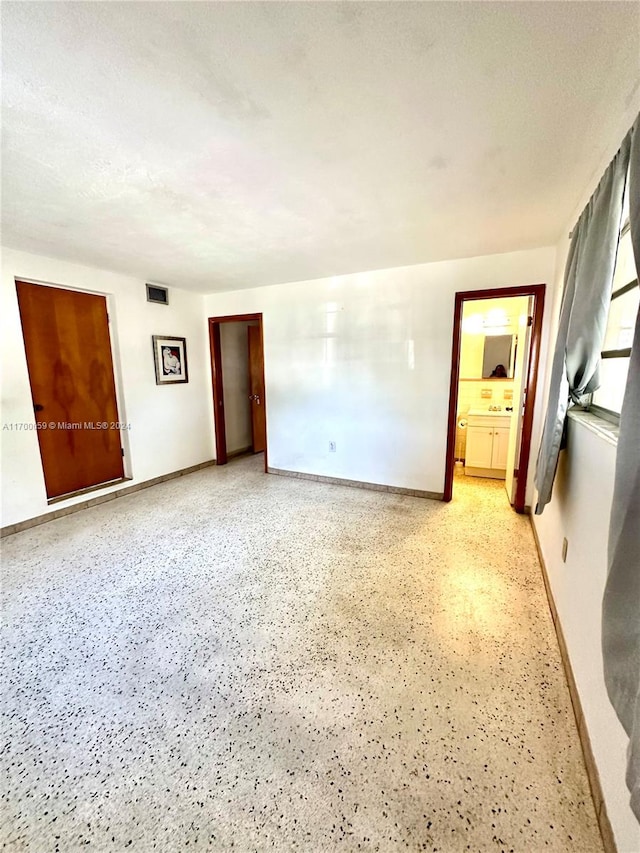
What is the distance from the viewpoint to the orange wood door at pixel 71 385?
3.05 m

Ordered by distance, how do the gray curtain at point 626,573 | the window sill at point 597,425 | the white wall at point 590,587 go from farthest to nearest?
the window sill at point 597,425 → the white wall at point 590,587 → the gray curtain at point 626,573

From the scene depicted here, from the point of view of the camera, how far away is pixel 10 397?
2863mm

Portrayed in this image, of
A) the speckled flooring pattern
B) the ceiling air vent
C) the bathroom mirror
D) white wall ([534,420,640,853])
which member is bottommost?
the speckled flooring pattern

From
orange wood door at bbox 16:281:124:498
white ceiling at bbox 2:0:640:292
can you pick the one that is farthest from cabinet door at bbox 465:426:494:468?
orange wood door at bbox 16:281:124:498

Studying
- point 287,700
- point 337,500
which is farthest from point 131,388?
point 287,700

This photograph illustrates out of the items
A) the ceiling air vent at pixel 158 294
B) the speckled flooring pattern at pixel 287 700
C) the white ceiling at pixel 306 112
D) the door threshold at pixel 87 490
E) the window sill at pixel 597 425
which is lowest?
the speckled flooring pattern at pixel 287 700

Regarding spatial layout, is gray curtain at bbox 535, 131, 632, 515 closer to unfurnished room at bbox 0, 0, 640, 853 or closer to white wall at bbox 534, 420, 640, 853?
unfurnished room at bbox 0, 0, 640, 853

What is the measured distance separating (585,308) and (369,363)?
2.27 metres

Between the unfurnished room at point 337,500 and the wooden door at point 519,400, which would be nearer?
the unfurnished room at point 337,500

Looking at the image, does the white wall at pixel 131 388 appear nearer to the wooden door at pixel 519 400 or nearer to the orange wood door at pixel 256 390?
the orange wood door at pixel 256 390

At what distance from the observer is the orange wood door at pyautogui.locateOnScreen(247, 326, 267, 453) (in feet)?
17.5

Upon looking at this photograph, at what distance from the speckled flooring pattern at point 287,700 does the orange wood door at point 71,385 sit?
0.97m

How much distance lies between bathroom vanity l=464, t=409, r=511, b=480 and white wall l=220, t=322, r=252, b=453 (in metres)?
3.47

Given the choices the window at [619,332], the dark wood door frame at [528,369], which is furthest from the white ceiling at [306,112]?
the dark wood door frame at [528,369]
